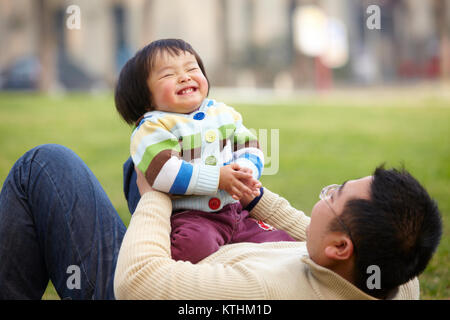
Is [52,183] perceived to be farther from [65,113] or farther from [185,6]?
[185,6]

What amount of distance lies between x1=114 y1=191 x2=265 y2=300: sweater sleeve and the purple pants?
147mm

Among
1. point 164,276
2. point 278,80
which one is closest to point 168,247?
point 164,276

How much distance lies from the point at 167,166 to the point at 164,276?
1.36ft

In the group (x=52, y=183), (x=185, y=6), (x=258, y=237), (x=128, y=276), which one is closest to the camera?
(x=128, y=276)

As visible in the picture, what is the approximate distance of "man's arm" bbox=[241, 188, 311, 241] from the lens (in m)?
2.14

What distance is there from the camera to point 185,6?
71.5 ft

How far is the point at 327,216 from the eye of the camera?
163 centimetres

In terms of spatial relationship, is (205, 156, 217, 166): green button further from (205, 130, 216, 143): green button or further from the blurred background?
the blurred background

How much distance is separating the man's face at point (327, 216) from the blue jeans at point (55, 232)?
2.27 ft

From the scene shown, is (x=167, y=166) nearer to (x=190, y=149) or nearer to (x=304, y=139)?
(x=190, y=149)

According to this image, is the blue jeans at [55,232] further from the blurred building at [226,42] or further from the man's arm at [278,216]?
the blurred building at [226,42]

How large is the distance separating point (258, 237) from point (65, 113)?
899 cm

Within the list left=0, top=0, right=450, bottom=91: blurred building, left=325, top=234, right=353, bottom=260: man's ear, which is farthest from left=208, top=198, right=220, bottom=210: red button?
left=0, top=0, right=450, bottom=91: blurred building

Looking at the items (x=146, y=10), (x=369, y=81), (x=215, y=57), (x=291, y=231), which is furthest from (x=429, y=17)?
(x=291, y=231)
